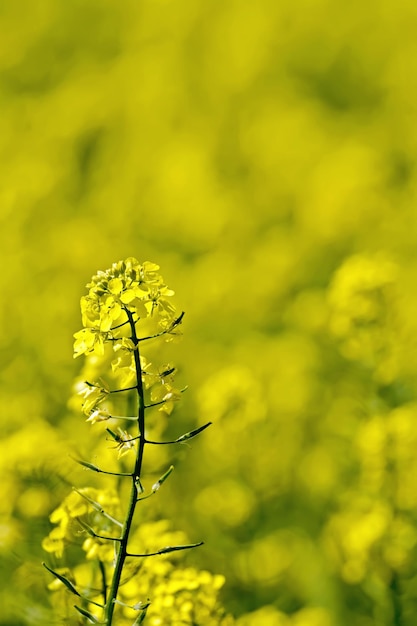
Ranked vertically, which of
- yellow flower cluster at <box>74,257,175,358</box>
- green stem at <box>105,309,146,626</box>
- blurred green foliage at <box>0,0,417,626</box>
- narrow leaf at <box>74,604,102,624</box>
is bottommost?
narrow leaf at <box>74,604,102,624</box>

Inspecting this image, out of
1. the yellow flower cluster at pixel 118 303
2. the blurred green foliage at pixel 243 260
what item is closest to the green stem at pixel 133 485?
the yellow flower cluster at pixel 118 303

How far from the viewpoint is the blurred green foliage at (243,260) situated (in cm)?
189

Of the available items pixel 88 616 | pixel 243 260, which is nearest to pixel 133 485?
pixel 88 616

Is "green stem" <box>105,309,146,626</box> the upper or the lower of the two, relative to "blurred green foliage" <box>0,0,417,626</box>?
lower

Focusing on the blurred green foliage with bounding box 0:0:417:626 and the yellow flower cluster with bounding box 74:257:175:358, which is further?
the blurred green foliage with bounding box 0:0:417:626

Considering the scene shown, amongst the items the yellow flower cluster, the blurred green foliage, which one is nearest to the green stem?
the yellow flower cluster

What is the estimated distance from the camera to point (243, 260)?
333 centimetres

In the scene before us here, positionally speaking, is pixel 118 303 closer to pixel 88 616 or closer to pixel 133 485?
pixel 133 485

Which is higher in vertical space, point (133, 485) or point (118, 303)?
point (118, 303)

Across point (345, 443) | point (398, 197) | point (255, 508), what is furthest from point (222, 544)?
point (398, 197)

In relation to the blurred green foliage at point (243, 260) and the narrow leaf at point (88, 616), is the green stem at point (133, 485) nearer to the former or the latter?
the narrow leaf at point (88, 616)

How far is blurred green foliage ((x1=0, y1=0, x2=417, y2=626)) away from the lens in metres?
1.89

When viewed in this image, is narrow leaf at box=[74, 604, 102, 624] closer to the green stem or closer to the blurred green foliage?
the green stem

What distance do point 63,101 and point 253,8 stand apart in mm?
949
